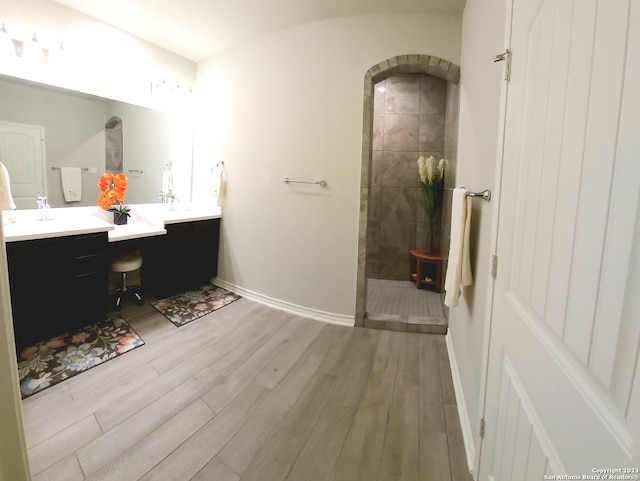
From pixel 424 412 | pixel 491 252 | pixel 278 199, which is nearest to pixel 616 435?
pixel 491 252

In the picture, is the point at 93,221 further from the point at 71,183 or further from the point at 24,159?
the point at 24,159

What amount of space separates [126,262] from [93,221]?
442 mm

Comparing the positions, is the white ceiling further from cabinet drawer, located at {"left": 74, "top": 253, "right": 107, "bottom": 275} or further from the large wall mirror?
cabinet drawer, located at {"left": 74, "top": 253, "right": 107, "bottom": 275}

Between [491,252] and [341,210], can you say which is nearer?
[491,252]

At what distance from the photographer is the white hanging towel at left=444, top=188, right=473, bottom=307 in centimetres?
153

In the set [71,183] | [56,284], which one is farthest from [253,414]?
[71,183]

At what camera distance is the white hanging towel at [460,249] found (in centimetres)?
153

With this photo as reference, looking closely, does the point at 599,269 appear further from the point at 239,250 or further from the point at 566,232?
the point at 239,250

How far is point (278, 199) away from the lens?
9.68ft

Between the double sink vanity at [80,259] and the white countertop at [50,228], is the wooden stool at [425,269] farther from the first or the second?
the white countertop at [50,228]

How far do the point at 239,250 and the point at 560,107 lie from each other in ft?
9.93

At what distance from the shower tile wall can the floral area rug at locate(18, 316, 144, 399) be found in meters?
2.88

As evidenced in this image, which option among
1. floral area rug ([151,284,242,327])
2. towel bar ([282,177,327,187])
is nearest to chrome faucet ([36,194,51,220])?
floral area rug ([151,284,242,327])

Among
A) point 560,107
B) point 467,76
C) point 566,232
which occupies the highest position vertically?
point 467,76
